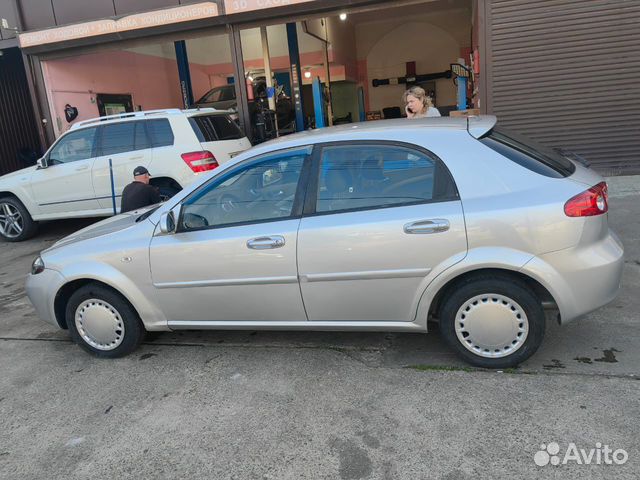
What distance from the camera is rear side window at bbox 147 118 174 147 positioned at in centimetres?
787

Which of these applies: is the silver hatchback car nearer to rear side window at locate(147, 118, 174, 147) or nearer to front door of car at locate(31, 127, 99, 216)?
rear side window at locate(147, 118, 174, 147)

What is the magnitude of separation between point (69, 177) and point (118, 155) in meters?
0.95

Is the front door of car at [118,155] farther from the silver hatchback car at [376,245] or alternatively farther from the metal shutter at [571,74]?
the metal shutter at [571,74]

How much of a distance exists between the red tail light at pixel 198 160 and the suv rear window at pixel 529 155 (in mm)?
5001

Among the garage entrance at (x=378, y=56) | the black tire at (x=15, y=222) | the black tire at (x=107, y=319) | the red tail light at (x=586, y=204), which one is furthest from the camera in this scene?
the garage entrance at (x=378, y=56)

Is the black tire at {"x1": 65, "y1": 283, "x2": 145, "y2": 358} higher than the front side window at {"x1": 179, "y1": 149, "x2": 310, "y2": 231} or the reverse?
the reverse

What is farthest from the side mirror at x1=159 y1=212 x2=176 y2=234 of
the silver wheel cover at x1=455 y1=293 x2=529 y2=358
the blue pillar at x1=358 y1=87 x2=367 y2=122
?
the blue pillar at x1=358 y1=87 x2=367 y2=122

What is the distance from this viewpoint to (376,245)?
132 inches

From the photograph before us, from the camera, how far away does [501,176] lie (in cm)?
327

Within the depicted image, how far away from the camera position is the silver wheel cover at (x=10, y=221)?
889 centimetres

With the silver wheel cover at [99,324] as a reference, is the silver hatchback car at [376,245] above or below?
above

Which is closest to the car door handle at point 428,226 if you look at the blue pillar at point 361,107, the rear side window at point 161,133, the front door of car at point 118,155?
the rear side window at point 161,133

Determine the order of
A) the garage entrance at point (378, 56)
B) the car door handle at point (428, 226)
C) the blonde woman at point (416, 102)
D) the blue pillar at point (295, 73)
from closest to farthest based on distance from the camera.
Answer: the car door handle at point (428, 226), the blonde woman at point (416, 102), the blue pillar at point (295, 73), the garage entrance at point (378, 56)

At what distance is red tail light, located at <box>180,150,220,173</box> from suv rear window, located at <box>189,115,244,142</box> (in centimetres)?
25
